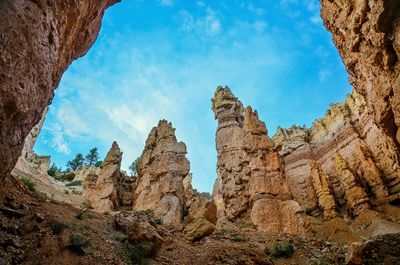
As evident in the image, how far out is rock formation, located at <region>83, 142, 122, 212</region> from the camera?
34.3 m

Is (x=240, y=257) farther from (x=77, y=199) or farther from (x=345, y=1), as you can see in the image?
(x=77, y=199)

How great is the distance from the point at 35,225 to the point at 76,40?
8882mm

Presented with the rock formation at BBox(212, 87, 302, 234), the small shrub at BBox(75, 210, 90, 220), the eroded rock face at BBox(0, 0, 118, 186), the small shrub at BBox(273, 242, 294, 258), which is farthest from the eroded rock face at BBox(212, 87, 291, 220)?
the eroded rock face at BBox(0, 0, 118, 186)

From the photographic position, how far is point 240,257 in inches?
574

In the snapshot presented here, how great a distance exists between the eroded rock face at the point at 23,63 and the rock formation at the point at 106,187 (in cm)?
2521

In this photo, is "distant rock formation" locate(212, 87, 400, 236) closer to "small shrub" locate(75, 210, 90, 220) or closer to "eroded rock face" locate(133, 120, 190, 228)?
"eroded rock face" locate(133, 120, 190, 228)

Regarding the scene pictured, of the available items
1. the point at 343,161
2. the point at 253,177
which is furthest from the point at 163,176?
the point at 343,161

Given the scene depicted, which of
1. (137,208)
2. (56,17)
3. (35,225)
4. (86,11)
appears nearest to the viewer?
(56,17)

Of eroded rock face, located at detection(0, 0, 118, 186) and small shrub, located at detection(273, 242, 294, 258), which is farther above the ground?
eroded rock face, located at detection(0, 0, 118, 186)

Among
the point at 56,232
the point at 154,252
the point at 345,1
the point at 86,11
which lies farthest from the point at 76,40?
the point at 345,1

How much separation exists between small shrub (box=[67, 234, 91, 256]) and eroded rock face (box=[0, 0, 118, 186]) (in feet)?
14.0

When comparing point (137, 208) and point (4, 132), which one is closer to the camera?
point (4, 132)

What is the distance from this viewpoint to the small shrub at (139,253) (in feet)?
43.5

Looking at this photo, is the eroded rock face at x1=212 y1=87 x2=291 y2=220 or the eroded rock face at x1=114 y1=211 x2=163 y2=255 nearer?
the eroded rock face at x1=114 y1=211 x2=163 y2=255
